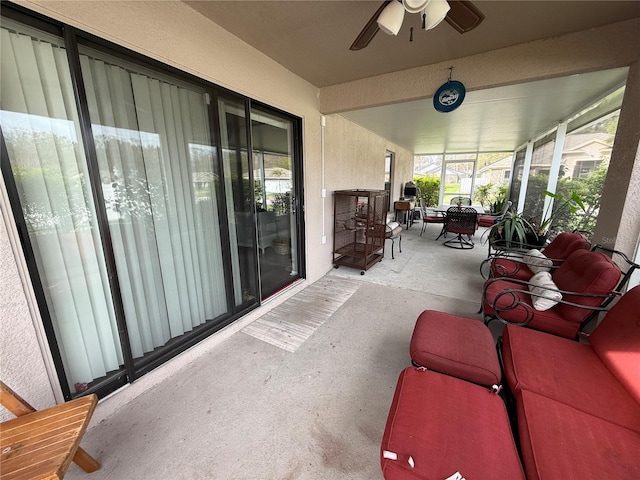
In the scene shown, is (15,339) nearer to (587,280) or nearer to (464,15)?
(464,15)

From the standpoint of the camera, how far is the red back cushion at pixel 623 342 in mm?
1196

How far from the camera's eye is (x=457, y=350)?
1483 mm

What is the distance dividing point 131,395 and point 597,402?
2.59m

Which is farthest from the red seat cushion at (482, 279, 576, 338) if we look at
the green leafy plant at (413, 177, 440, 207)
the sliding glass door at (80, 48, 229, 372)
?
the green leafy plant at (413, 177, 440, 207)

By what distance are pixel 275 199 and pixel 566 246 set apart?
124 inches

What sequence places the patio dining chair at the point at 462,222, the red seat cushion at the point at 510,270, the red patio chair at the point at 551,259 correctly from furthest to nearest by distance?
1. the patio dining chair at the point at 462,222
2. the red seat cushion at the point at 510,270
3. the red patio chair at the point at 551,259

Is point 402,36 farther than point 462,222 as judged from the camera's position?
No

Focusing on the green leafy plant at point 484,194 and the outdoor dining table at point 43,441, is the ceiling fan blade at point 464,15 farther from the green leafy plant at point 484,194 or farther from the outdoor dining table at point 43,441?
the green leafy plant at point 484,194

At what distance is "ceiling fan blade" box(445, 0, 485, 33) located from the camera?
4.28ft

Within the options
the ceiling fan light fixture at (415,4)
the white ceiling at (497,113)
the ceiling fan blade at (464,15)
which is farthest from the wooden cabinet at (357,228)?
the ceiling fan light fixture at (415,4)

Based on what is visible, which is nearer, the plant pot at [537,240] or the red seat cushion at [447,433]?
the red seat cushion at [447,433]

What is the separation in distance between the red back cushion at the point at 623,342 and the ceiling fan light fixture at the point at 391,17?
1987 mm

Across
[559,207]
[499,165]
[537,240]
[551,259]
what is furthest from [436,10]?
[499,165]

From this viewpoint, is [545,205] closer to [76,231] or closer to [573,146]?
[573,146]
